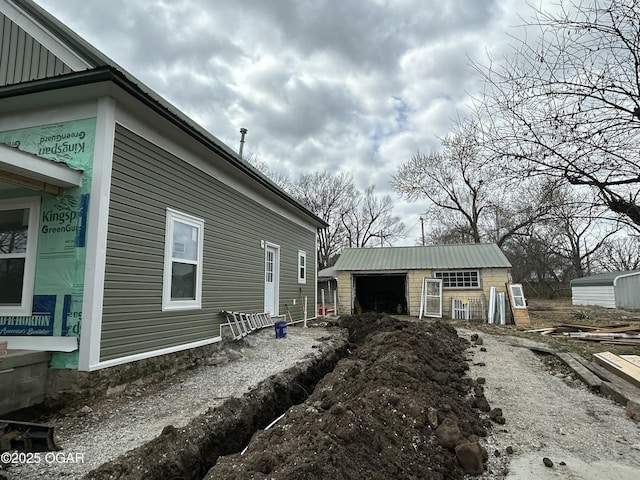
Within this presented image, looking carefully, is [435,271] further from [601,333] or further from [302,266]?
[302,266]

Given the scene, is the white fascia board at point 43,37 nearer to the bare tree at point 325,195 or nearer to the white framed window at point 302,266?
the white framed window at point 302,266

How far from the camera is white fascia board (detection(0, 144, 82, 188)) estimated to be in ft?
12.5

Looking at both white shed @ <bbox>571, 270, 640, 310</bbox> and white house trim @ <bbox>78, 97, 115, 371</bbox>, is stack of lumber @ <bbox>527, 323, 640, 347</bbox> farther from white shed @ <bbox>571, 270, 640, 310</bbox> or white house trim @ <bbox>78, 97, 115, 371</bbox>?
white shed @ <bbox>571, 270, 640, 310</bbox>

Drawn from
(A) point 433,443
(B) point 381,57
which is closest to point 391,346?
(A) point 433,443

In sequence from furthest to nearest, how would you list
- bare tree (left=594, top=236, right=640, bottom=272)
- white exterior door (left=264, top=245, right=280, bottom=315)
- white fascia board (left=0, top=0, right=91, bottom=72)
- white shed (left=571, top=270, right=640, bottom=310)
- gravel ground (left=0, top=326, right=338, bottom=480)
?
bare tree (left=594, top=236, right=640, bottom=272), white shed (left=571, top=270, right=640, bottom=310), white exterior door (left=264, top=245, right=280, bottom=315), white fascia board (left=0, top=0, right=91, bottom=72), gravel ground (left=0, top=326, right=338, bottom=480)

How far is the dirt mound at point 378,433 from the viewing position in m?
2.39

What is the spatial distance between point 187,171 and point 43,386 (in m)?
3.80

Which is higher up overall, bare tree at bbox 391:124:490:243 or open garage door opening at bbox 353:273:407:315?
bare tree at bbox 391:124:490:243

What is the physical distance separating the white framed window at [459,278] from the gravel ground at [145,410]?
34.7ft

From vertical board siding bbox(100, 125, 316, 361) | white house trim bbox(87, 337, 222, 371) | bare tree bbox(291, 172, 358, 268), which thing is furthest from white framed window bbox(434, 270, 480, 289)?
bare tree bbox(291, 172, 358, 268)

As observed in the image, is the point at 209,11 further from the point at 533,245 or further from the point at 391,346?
the point at 533,245

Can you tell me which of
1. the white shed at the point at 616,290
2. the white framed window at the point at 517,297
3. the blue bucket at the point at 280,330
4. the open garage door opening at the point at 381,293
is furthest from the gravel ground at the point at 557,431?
the white shed at the point at 616,290

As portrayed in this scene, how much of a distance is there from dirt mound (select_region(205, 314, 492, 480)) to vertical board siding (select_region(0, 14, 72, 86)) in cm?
576

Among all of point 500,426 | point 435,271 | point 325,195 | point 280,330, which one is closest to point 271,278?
point 280,330
